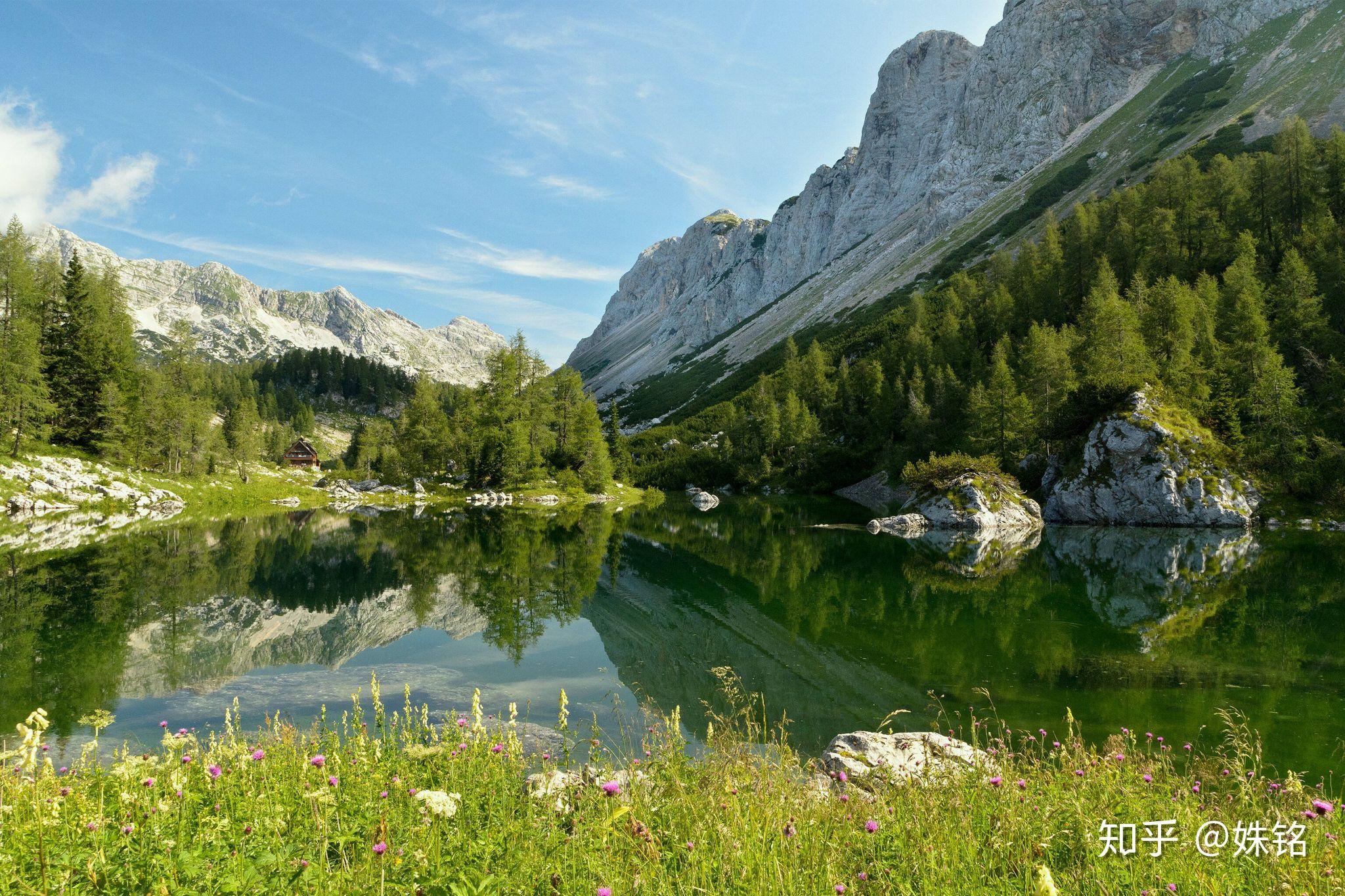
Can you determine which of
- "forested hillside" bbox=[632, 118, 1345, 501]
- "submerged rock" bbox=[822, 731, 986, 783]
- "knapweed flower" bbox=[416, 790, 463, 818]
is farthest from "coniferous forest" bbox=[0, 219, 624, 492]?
"knapweed flower" bbox=[416, 790, 463, 818]

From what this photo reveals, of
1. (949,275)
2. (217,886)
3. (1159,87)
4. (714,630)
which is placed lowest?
(714,630)

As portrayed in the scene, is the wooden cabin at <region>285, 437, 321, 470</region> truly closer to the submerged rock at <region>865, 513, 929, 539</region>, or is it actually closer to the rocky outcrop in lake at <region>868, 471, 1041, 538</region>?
the submerged rock at <region>865, 513, 929, 539</region>

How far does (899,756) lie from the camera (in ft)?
31.3

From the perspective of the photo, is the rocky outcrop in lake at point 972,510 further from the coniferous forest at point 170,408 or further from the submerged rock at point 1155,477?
the coniferous forest at point 170,408

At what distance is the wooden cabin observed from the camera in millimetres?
124613

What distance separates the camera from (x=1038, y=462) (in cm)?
6281

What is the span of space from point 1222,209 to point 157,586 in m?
103

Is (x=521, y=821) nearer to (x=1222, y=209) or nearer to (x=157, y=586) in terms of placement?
(x=157, y=586)

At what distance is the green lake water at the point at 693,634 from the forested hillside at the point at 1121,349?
72.9 feet

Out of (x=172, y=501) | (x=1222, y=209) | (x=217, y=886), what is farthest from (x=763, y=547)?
(x=1222, y=209)

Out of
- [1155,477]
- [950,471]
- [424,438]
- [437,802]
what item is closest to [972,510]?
[950,471]

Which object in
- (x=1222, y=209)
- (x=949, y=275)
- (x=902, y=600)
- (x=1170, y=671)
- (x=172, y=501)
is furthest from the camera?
(x=949, y=275)

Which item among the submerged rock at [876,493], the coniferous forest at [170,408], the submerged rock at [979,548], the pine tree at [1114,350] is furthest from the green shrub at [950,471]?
the coniferous forest at [170,408]

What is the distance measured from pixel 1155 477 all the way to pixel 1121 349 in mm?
14873
